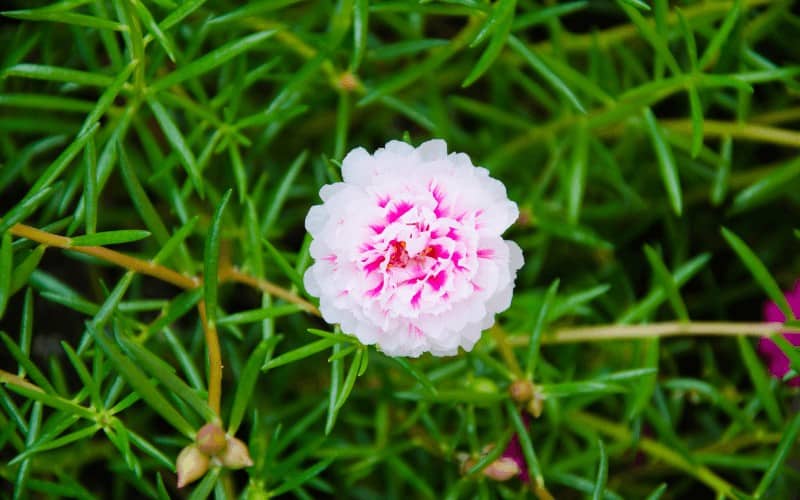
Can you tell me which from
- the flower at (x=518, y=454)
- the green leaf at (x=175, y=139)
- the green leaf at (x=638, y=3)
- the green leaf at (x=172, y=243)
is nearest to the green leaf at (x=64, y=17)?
the green leaf at (x=175, y=139)

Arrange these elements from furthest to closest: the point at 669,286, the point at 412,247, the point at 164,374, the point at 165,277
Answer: the point at 669,286
the point at 165,277
the point at 164,374
the point at 412,247

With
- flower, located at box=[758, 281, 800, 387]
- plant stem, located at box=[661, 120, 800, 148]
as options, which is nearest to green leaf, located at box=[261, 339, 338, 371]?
flower, located at box=[758, 281, 800, 387]

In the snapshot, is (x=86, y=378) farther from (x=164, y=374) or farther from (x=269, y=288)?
(x=269, y=288)

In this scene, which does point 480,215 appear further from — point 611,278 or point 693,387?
point 611,278

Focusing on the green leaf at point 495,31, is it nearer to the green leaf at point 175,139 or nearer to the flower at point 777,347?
the green leaf at point 175,139

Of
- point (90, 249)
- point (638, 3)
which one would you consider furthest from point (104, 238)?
point (638, 3)

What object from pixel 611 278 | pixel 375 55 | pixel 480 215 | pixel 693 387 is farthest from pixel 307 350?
pixel 611 278

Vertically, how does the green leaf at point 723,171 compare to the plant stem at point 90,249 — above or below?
below
